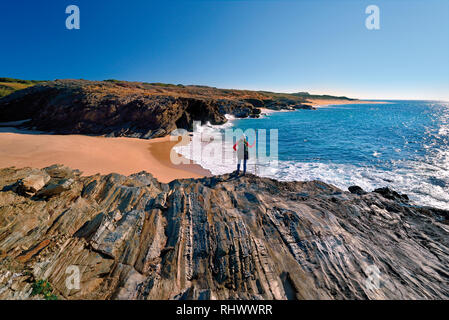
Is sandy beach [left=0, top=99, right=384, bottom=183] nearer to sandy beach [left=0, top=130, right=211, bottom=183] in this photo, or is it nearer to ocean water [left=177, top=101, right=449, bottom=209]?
sandy beach [left=0, top=130, right=211, bottom=183]

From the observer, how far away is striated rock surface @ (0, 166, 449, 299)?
10.7ft

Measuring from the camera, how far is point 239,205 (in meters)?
5.92

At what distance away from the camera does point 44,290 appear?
2.89m

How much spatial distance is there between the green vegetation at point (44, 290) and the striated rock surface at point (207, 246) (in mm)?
74

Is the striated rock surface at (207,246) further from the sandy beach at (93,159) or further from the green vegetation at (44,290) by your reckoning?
the sandy beach at (93,159)

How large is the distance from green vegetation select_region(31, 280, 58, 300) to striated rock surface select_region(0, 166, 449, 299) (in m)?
0.07

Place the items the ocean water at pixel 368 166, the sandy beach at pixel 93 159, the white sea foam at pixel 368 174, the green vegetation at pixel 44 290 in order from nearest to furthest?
the green vegetation at pixel 44 290
the white sea foam at pixel 368 174
the ocean water at pixel 368 166
the sandy beach at pixel 93 159

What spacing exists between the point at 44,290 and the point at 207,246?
2.91m

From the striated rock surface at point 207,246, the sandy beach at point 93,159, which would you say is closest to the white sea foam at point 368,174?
the sandy beach at point 93,159

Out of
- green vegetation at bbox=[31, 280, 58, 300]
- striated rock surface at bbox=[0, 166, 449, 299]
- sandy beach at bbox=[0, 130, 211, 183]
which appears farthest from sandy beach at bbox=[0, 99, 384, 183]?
green vegetation at bbox=[31, 280, 58, 300]

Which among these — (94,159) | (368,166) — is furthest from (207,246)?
(368,166)

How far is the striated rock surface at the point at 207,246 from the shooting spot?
326cm

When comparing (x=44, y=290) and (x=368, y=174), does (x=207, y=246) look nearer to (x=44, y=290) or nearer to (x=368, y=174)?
(x=44, y=290)
